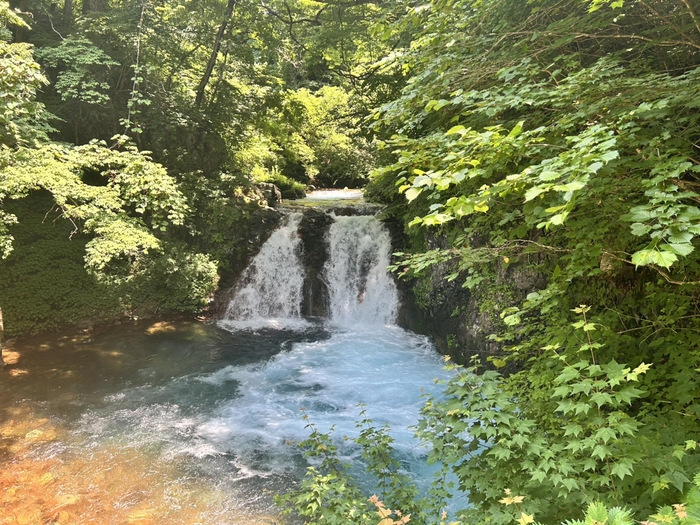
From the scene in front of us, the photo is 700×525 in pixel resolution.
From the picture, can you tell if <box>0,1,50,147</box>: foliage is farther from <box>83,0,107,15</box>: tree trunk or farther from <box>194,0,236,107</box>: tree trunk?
<box>83,0,107,15</box>: tree trunk

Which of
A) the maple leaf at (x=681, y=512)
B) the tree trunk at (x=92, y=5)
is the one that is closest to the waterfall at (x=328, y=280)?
the tree trunk at (x=92, y=5)

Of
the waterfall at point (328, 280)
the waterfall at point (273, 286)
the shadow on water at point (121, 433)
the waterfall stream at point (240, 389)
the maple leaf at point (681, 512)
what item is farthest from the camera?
the waterfall at point (273, 286)

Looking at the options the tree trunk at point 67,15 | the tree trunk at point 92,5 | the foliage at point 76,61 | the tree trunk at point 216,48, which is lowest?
the foliage at point 76,61

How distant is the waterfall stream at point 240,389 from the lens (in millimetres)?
4770

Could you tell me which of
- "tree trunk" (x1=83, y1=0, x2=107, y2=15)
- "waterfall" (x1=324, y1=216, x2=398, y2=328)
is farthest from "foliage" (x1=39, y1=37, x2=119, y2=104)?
"waterfall" (x1=324, y1=216, x2=398, y2=328)

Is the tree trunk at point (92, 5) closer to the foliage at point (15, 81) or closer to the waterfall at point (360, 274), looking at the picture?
the foliage at point (15, 81)

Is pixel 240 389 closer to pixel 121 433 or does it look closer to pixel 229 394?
pixel 229 394

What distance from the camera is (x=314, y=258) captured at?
469 inches

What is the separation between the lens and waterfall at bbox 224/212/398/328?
36.4 ft

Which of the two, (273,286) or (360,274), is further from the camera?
(273,286)

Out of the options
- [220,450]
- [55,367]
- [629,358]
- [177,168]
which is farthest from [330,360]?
[177,168]

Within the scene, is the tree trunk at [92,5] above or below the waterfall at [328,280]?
above

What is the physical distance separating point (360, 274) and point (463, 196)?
31.4 feet

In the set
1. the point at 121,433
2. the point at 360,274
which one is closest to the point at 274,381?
the point at 121,433
